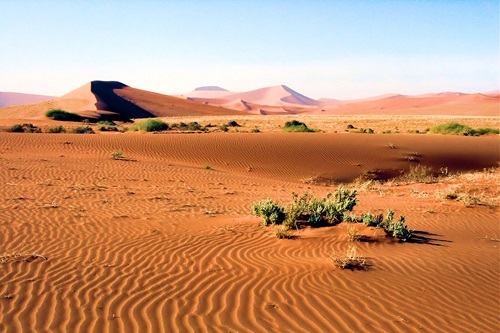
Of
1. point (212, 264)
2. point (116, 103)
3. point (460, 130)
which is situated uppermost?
point (116, 103)

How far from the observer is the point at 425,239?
9.39 metres

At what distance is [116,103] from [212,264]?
79.3 metres

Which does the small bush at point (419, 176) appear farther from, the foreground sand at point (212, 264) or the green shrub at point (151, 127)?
the green shrub at point (151, 127)

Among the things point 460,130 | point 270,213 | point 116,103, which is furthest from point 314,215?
point 116,103

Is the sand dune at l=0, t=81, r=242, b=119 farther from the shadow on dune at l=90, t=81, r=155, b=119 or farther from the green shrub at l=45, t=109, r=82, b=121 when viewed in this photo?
the green shrub at l=45, t=109, r=82, b=121

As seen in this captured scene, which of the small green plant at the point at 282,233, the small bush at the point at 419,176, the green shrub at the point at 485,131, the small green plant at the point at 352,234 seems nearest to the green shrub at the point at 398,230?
the small green plant at the point at 352,234

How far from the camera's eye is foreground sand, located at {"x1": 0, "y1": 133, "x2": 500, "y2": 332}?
5.29 metres

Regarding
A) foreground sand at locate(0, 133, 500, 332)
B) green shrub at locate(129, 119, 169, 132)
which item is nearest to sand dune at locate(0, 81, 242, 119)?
green shrub at locate(129, 119, 169, 132)

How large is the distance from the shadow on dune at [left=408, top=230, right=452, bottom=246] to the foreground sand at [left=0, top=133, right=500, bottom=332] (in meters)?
0.07

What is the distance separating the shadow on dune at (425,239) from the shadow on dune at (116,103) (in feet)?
219

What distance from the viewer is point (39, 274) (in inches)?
254

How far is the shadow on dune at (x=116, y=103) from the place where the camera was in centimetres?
7773

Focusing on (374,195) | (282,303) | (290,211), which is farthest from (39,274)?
(374,195)

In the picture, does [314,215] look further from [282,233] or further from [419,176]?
[419,176]
